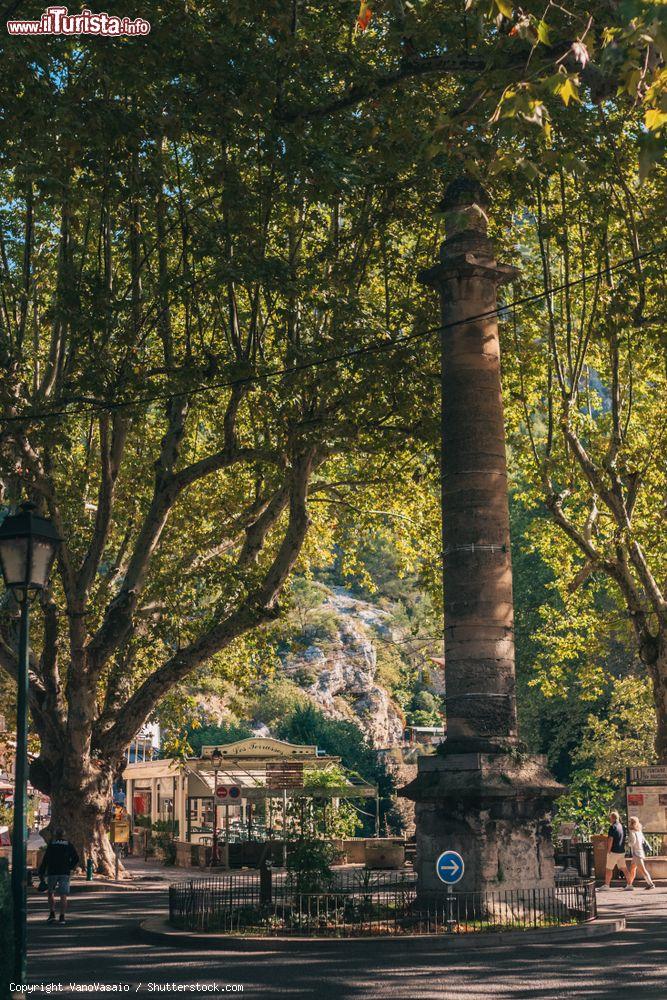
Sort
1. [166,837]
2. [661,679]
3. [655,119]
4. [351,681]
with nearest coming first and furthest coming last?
1. [655,119]
2. [661,679]
3. [166,837]
4. [351,681]

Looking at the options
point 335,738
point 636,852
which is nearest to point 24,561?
point 636,852

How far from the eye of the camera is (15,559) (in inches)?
485

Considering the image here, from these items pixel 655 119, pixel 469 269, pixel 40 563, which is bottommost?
pixel 40 563

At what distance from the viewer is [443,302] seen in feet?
62.8

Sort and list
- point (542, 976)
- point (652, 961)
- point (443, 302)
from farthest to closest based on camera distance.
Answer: point (443, 302) < point (652, 961) < point (542, 976)

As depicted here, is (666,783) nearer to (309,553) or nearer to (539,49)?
(309,553)

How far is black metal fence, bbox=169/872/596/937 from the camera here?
1596 centimetres

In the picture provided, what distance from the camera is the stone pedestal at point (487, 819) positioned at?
54.3 ft

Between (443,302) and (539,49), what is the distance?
14.3ft

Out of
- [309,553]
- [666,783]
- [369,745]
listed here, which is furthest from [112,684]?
[369,745]

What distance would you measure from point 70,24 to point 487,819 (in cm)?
1315

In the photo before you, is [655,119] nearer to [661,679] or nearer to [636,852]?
[636,852]

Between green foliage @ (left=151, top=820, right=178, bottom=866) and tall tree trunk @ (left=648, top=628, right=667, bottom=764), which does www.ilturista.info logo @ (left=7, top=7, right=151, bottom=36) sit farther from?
green foliage @ (left=151, top=820, right=178, bottom=866)

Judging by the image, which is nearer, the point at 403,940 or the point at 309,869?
the point at 403,940
